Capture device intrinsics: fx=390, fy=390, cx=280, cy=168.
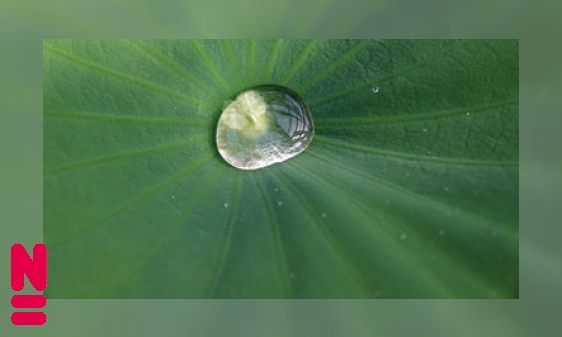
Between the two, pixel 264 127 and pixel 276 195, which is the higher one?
pixel 264 127

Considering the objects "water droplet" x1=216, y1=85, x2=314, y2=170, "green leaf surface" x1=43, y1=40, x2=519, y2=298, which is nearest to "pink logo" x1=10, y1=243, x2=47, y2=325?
"green leaf surface" x1=43, y1=40, x2=519, y2=298

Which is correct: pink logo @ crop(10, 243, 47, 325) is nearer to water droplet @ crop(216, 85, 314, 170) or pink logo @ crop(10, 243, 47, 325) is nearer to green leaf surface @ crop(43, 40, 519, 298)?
green leaf surface @ crop(43, 40, 519, 298)

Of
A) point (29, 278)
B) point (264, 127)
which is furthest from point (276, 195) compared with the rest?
point (29, 278)

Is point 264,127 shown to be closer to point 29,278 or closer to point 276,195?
point 276,195

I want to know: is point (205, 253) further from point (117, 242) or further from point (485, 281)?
point (485, 281)

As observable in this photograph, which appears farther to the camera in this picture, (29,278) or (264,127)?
(264,127)

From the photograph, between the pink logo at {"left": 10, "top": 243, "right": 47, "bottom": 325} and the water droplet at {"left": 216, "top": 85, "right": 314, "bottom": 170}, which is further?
the water droplet at {"left": 216, "top": 85, "right": 314, "bottom": 170}

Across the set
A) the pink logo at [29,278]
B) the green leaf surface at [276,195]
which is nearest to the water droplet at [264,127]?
the green leaf surface at [276,195]
